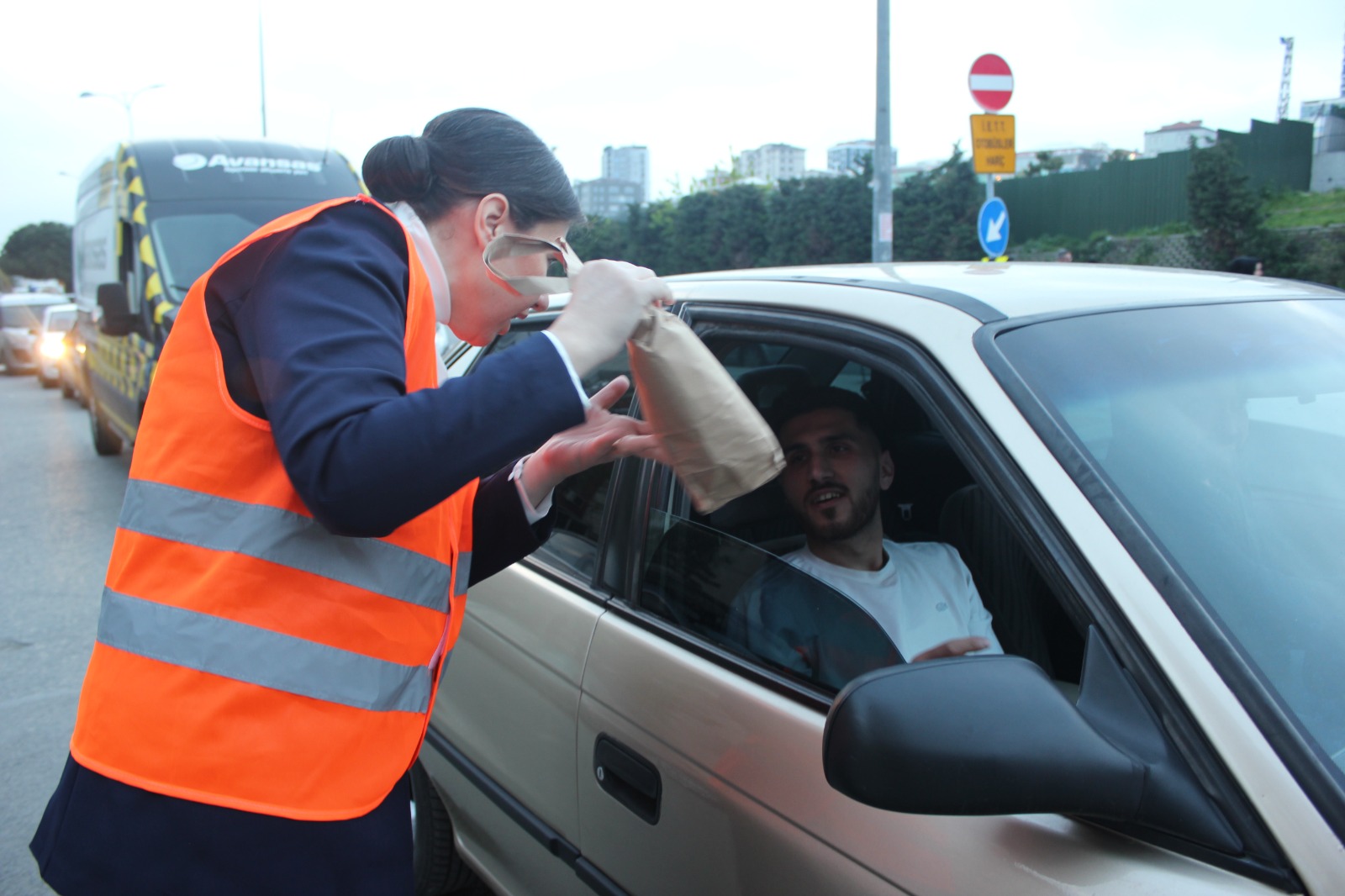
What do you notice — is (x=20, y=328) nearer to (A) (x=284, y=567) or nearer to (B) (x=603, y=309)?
(A) (x=284, y=567)

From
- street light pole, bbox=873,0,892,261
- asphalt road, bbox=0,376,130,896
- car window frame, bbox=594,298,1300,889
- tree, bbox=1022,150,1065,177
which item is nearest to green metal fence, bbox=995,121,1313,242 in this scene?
tree, bbox=1022,150,1065,177

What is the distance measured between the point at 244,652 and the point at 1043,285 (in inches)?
52.6

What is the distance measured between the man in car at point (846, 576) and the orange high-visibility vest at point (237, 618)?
641mm

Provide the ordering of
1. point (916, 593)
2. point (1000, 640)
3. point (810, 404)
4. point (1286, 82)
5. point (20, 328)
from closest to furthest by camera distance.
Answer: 1. point (1000, 640)
2. point (916, 593)
3. point (810, 404)
4. point (20, 328)
5. point (1286, 82)

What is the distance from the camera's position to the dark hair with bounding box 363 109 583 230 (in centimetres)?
152

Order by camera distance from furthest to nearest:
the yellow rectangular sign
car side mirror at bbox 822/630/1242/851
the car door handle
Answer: the yellow rectangular sign
the car door handle
car side mirror at bbox 822/630/1242/851

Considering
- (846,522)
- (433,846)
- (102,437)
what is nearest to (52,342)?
(102,437)

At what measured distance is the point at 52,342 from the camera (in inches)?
837

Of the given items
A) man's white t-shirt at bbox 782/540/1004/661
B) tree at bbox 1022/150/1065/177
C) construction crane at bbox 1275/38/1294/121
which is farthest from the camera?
construction crane at bbox 1275/38/1294/121

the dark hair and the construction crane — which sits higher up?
the construction crane

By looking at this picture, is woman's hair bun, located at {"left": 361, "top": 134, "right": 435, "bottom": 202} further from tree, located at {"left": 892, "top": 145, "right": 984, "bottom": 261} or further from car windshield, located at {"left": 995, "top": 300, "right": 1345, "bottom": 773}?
tree, located at {"left": 892, "top": 145, "right": 984, "bottom": 261}

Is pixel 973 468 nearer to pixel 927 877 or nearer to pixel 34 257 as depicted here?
pixel 927 877

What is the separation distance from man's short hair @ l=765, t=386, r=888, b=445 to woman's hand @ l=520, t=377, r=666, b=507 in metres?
0.69

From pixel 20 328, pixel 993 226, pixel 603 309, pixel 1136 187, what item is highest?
pixel 1136 187
